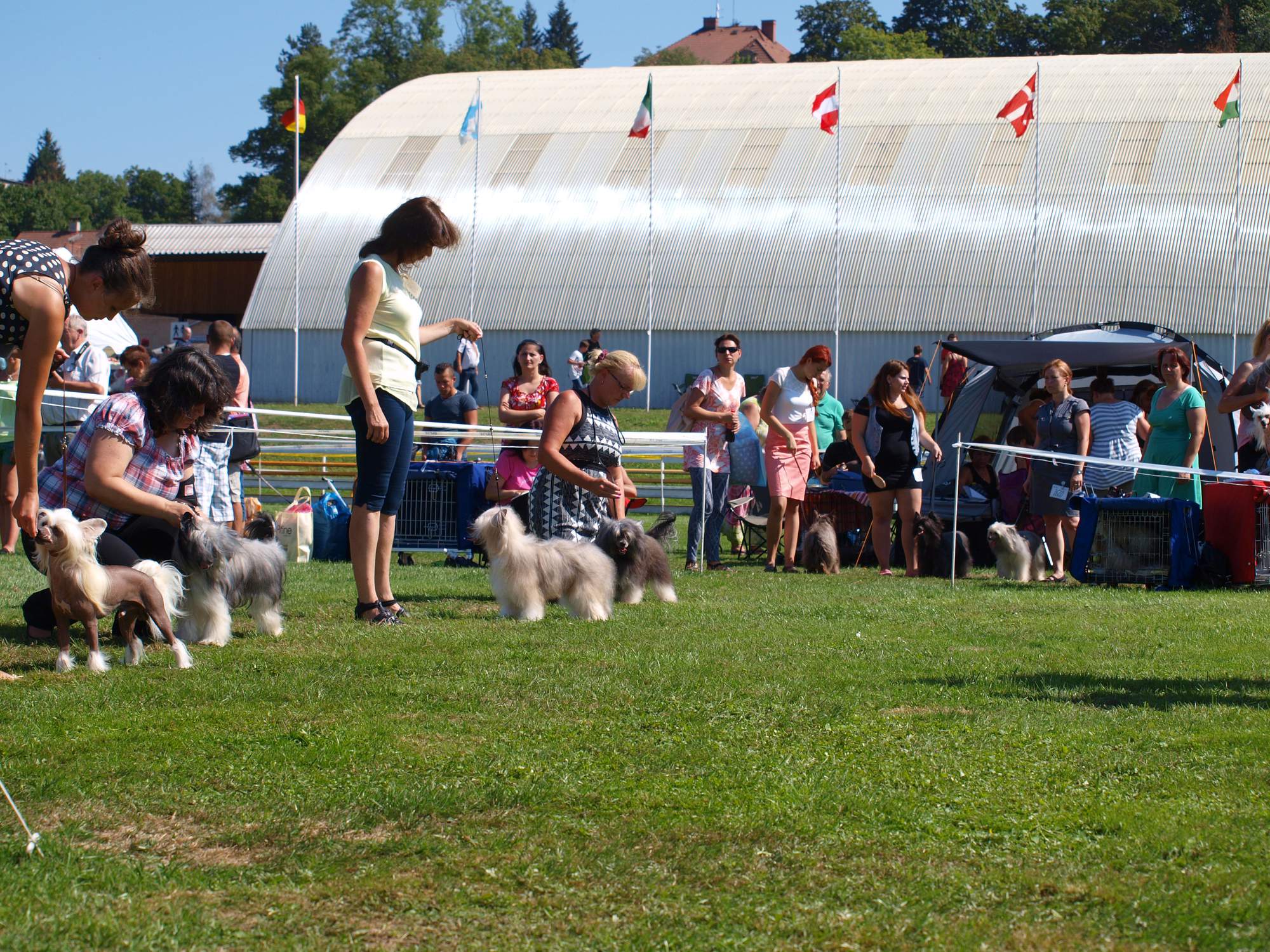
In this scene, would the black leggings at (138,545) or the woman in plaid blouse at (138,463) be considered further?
the black leggings at (138,545)

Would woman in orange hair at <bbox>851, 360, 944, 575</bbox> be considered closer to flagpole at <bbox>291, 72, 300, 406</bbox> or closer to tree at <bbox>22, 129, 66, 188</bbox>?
flagpole at <bbox>291, 72, 300, 406</bbox>

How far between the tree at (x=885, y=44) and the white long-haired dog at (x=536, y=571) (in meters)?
70.8

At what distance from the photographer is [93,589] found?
→ 5.41 metres

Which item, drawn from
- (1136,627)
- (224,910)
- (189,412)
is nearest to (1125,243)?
(1136,627)

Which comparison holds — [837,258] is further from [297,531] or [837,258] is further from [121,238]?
[121,238]

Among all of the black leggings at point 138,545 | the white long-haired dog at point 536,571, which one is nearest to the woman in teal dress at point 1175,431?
the white long-haired dog at point 536,571

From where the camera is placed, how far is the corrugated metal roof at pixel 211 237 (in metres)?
54.2

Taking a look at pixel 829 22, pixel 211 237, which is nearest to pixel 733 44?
pixel 829 22

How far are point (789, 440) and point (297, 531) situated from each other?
385cm

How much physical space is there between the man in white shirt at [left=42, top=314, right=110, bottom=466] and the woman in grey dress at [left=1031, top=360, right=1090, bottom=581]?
7.06 metres

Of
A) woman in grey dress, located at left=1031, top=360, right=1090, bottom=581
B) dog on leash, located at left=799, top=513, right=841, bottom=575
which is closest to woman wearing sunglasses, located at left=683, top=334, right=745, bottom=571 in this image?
dog on leash, located at left=799, top=513, right=841, bottom=575

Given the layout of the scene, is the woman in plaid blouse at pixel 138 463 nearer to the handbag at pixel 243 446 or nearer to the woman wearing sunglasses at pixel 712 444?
the handbag at pixel 243 446

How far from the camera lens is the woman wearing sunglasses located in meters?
10.9

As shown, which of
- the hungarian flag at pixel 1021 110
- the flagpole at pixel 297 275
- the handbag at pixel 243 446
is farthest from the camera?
the flagpole at pixel 297 275
